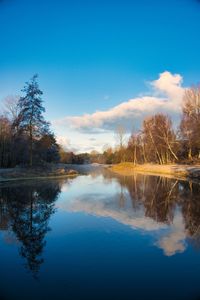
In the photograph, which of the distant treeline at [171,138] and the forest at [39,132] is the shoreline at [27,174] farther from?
the distant treeline at [171,138]

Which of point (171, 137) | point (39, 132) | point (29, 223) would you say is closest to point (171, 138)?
point (171, 137)

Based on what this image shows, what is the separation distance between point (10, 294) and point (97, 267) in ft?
6.31

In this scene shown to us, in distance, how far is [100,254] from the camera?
6539mm

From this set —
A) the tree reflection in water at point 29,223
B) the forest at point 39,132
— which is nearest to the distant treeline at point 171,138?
the forest at point 39,132

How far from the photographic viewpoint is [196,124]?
133 feet

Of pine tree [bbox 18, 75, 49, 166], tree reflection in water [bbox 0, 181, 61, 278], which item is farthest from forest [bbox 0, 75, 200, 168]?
tree reflection in water [bbox 0, 181, 61, 278]

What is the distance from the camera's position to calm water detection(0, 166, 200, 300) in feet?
15.9

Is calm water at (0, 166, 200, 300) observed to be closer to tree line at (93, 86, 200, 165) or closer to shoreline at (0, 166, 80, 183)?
shoreline at (0, 166, 80, 183)

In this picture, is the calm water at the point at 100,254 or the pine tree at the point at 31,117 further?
the pine tree at the point at 31,117

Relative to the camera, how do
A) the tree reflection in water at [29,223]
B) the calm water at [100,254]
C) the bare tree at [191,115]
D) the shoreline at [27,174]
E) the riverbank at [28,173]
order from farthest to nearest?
the bare tree at [191,115] < the riverbank at [28,173] < the shoreline at [27,174] < the tree reflection in water at [29,223] < the calm water at [100,254]

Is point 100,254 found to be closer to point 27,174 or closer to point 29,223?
point 29,223

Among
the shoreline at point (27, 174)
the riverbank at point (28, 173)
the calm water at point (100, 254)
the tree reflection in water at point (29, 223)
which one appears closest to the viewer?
the calm water at point (100, 254)

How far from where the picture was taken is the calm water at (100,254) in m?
4.83

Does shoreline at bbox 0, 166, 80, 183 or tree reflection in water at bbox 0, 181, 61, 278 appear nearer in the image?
tree reflection in water at bbox 0, 181, 61, 278
